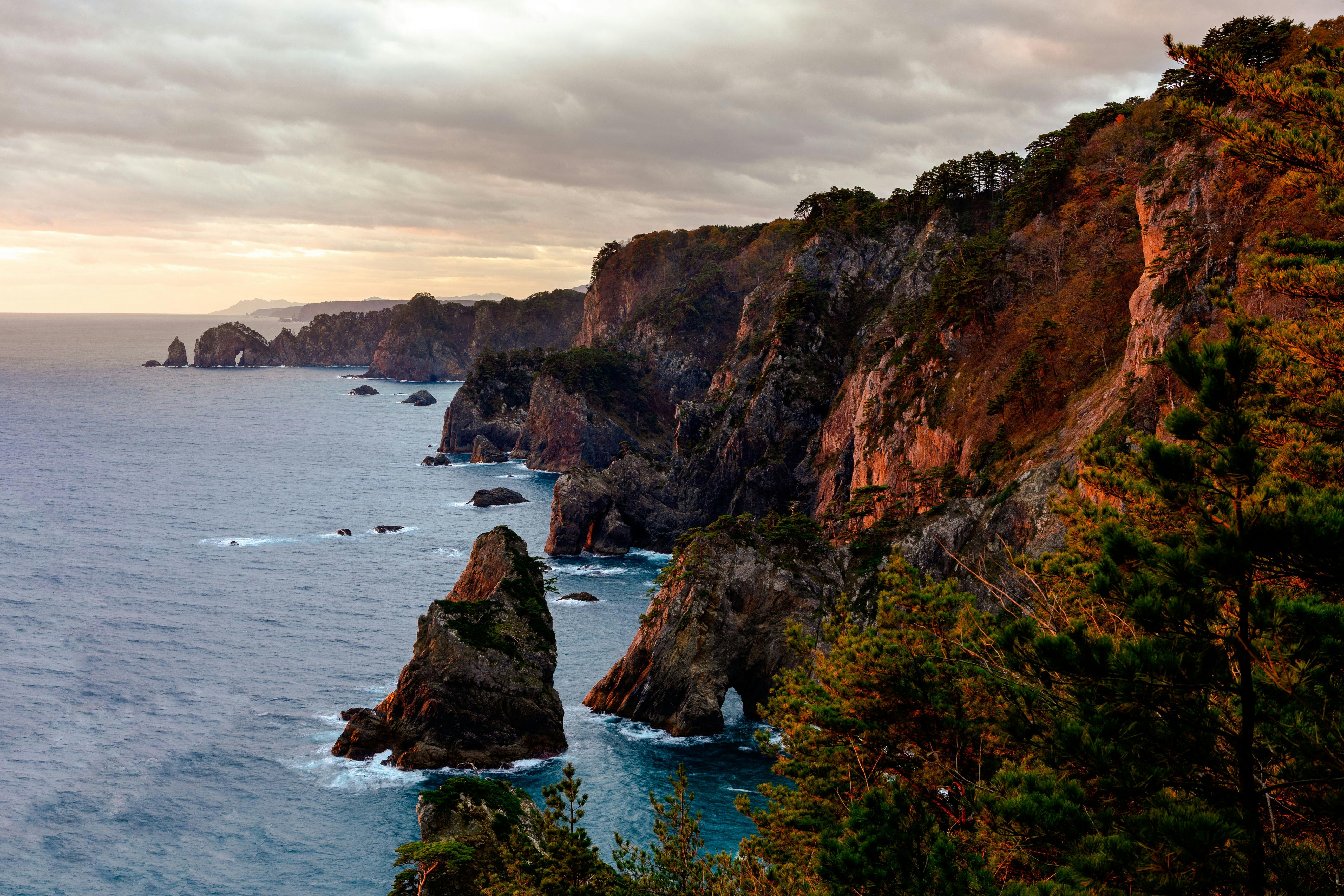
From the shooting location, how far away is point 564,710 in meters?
58.1

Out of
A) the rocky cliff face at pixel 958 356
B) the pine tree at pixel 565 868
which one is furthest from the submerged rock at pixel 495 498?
the pine tree at pixel 565 868

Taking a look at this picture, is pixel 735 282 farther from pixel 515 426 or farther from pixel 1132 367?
pixel 1132 367

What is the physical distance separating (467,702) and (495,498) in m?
71.9

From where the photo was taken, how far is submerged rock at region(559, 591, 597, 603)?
3238 inches

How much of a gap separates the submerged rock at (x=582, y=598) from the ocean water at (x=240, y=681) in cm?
136

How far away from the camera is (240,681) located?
201 feet

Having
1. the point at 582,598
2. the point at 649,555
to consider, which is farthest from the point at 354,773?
the point at 649,555

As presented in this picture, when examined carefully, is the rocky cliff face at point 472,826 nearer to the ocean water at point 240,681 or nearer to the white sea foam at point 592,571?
the ocean water at point 240,681

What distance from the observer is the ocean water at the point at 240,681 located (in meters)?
42.1

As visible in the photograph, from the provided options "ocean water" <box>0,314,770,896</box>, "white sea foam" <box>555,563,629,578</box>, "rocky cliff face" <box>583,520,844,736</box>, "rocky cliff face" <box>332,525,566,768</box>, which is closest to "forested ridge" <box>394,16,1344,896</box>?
"ocean water" <box>0,314,770,896</box>

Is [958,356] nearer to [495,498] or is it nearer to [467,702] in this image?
[467,702]

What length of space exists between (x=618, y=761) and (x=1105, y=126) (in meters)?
73.5

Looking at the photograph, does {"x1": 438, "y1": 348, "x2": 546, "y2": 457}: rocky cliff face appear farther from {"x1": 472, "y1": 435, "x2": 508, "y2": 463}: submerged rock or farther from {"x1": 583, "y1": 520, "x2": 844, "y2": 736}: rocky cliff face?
{"x1": 583, "y1": 520, "x2": 844, "y2": 736}: rocky cliff face

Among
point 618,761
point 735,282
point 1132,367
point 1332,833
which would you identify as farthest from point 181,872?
point 735,282
